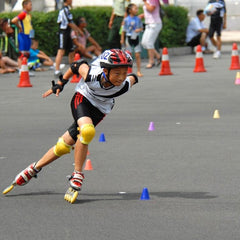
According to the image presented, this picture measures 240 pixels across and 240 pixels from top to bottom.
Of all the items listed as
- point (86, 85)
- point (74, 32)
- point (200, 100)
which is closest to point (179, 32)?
point (74, 32)

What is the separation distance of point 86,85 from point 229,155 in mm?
2520

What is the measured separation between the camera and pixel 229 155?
32.1ft

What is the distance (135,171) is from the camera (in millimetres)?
8922

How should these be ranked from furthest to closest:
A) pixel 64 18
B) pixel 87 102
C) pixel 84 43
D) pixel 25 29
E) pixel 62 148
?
pixel 84 43, pixel 64 18, pixel 25 29, pixel 87 102, pixel 62 148

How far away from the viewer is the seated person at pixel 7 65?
69.7 feet

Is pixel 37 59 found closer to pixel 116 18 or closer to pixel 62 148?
pixel 116 18

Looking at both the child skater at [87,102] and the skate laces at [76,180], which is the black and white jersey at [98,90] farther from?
the skate laces at [76,180]

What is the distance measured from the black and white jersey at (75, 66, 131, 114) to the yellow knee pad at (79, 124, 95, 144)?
0.41 m

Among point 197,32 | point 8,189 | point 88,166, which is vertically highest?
point 8,189

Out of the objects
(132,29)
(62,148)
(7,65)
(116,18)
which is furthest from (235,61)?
(62,148)

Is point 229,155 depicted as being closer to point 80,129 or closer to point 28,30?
point 80,129

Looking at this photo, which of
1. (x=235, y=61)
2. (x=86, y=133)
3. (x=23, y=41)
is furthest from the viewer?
(x=235, y=61)

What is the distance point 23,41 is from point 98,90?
43.0 ft

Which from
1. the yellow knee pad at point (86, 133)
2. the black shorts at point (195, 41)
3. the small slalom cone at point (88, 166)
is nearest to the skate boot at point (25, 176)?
the yellow knee pad at point (86, 133)
